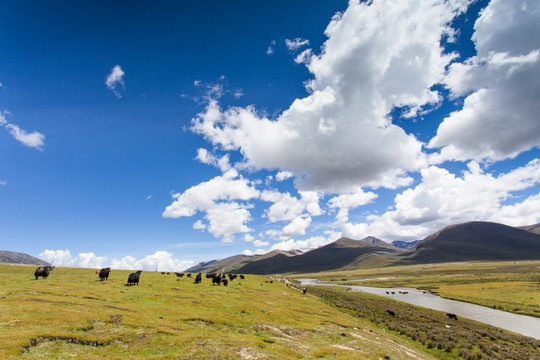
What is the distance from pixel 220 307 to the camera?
3666cm

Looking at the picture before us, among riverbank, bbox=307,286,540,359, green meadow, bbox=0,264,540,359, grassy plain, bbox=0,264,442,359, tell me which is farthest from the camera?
riverbank, bbox=307,286,540,359

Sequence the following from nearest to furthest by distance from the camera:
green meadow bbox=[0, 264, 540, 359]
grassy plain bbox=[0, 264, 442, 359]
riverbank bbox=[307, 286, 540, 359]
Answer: grassy plain bbox=[0, 264, 442, 359] → green meadow bbox=[0, 264, 540, 359] → riverbank bbox=[307, 286, 540, 359]

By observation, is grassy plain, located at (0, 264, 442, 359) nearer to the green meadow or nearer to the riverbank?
the green meadow

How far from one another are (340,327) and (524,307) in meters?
69.4

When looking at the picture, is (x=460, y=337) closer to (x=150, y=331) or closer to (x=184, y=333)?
(x=184, y=333)

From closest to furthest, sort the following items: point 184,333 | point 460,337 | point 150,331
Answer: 1. point 150,331
2. point 184,333
3. point 460,337

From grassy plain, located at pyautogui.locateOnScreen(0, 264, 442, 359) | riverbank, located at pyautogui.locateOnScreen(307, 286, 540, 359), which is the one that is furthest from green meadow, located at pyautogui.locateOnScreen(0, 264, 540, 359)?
riverbank, located at pyautogui.locateOnScreen(307, 286, 540, 359)

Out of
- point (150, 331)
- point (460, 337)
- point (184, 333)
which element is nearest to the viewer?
point (150, 331)

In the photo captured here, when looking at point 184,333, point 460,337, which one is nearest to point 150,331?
point 184,333

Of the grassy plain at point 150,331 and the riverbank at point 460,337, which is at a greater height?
the grassy plain at point 150,331

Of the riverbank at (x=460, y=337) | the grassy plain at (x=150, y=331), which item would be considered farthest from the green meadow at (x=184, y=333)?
the riverbank at (x=460, y=337)

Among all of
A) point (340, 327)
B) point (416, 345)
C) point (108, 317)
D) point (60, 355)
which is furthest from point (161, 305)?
point (416, 345)

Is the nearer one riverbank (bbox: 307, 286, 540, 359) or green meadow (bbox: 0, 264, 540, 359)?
A: green meadow (bbox: 0, 264, 540, 359)

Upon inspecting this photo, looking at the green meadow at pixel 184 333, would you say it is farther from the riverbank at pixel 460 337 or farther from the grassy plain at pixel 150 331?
the riverbank at pixel 460 337
